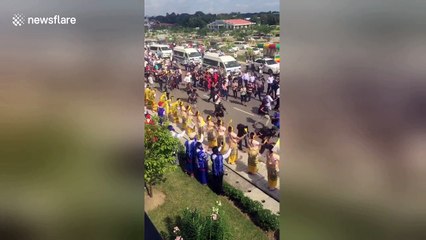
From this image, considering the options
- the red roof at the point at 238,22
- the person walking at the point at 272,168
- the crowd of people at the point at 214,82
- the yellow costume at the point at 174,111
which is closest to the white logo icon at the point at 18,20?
the crowd of people at the point at 214,82

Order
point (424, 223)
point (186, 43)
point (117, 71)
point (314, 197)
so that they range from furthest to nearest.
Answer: point (186, 43), point (117, 71), point (314, 197), point (424, 223)

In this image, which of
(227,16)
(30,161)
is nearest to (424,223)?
(227,16)

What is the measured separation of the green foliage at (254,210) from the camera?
1.95 meters

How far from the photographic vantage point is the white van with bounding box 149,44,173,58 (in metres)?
2.09

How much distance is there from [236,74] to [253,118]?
0.26 m

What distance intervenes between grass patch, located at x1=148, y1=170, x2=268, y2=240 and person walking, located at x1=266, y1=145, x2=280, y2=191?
233mm

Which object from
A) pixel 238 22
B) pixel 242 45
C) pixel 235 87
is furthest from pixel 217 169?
pixel 238 22

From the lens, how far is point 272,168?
6.48ft

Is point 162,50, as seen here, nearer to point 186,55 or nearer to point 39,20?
point 186,55

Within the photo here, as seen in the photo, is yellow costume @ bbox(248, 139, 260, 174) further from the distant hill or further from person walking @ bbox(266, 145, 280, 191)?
the distant hill

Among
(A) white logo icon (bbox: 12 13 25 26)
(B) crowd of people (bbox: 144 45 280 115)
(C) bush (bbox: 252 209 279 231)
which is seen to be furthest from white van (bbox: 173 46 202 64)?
(C) bush (bbox: 252 209 279 231)

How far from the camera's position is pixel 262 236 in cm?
198

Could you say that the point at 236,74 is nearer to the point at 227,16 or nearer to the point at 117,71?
the point at 227,16

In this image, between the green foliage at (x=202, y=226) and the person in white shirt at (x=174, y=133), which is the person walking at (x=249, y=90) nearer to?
the person in white shirt at (x=174, y=133)
